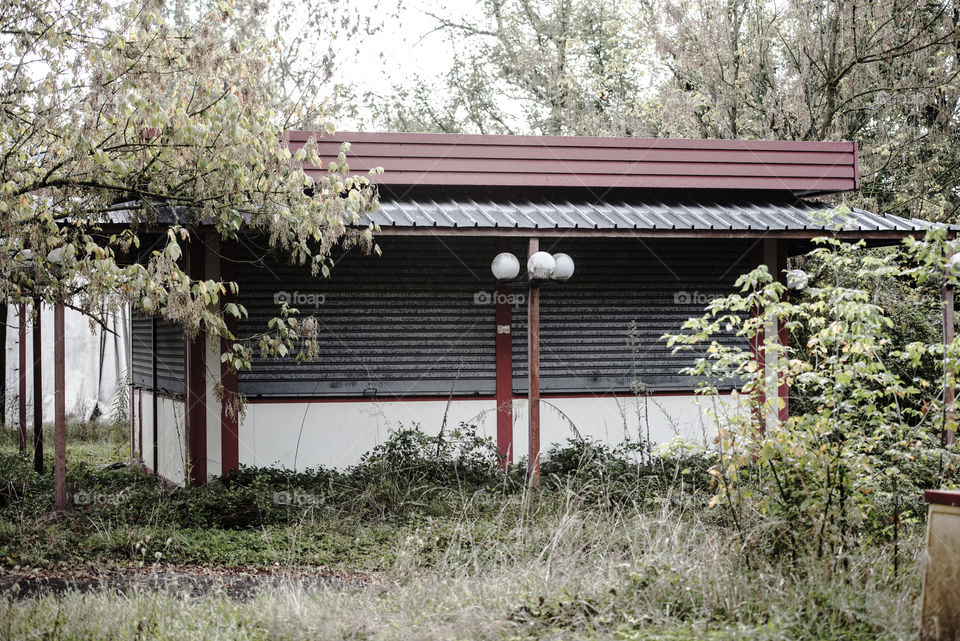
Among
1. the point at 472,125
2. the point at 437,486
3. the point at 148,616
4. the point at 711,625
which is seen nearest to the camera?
the point at 711,625

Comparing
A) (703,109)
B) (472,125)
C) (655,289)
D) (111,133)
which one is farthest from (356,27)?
(111,133)

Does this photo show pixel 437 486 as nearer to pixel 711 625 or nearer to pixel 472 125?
pixel 711 625

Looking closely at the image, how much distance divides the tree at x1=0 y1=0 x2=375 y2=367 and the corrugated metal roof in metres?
1.60

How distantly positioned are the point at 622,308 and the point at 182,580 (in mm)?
5532

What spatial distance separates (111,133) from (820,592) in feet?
18.5

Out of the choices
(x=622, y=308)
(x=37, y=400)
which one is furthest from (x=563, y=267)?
(x=37, y=400)

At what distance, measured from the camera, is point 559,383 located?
9758 millimetres

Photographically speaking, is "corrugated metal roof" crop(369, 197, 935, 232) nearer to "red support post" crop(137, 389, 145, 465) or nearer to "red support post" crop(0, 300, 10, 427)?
"red support post" crop(137, 389, 145, 465)

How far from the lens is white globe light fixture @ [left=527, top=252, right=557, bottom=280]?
789 cm

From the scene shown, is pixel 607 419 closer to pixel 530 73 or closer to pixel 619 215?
pixel 619 215

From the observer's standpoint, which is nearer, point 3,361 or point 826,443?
point 826,443

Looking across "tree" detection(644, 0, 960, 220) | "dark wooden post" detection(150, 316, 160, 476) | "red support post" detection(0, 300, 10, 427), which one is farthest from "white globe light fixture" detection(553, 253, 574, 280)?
"tree" detection(644, 0, 960, 220)

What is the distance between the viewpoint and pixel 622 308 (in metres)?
9.92

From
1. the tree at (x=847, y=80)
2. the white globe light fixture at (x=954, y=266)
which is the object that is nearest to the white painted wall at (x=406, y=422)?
the white globe light fixture at (x=954, y=266)
